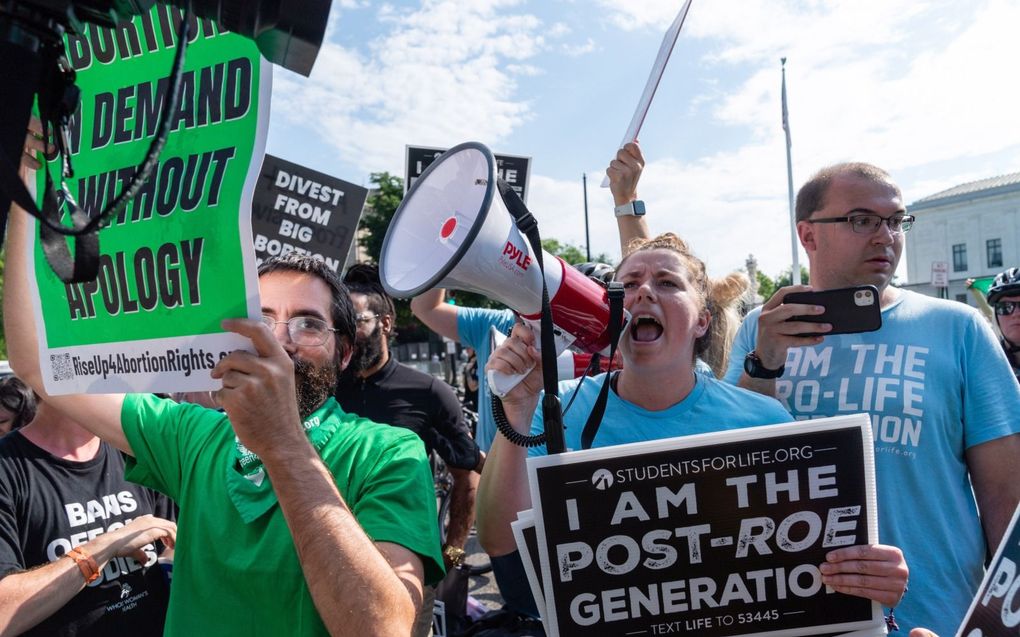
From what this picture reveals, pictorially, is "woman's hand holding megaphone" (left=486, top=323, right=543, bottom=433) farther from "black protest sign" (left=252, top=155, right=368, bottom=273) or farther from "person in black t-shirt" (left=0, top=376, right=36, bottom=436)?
"person in black t-shirt" (left=0, top=376, right=36, bottom=436)

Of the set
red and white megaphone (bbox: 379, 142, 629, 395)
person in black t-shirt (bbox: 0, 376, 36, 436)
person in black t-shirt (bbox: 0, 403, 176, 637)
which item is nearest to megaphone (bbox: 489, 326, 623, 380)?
red and white megaphone (bbox: 379, 142, 629, 395)

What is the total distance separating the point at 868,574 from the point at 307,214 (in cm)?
369

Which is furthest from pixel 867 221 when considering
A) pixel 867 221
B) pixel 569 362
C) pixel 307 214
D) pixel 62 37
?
pixel 307 214

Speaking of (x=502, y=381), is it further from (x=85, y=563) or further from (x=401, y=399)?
(x=401, y=399)

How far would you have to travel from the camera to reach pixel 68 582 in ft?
6.50

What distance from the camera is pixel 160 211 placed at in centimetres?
125

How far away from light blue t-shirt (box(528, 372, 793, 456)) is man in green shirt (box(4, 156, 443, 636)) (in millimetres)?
469

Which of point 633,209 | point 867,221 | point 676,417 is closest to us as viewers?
point 676,417

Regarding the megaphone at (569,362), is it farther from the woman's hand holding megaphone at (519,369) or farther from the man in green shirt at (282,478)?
the man in green shirt at (282,478)

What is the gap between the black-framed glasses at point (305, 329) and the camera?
1677mm

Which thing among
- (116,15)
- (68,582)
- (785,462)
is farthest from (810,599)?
(68,582)

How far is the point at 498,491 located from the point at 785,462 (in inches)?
26.8

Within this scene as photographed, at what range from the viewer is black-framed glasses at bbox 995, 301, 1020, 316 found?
170 inches

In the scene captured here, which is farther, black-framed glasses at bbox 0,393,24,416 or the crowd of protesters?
black-framed glasses at bbox 0,393,24,416
